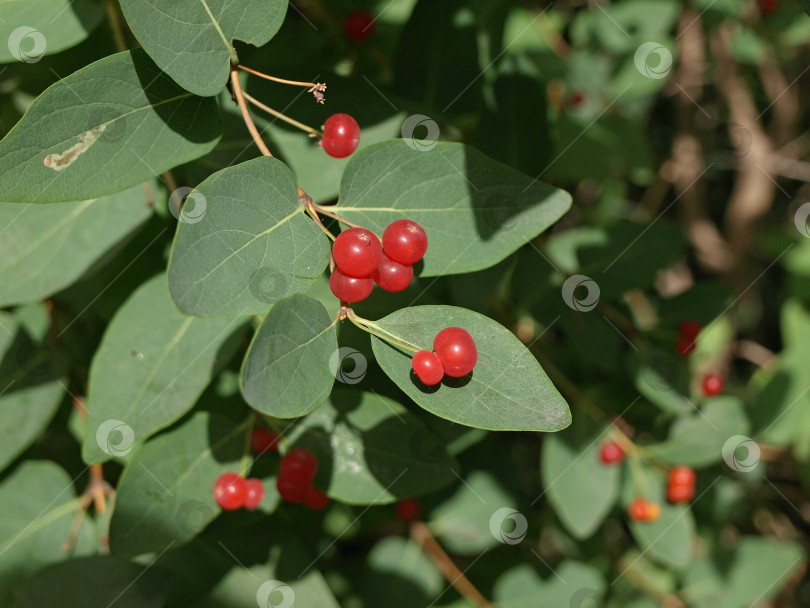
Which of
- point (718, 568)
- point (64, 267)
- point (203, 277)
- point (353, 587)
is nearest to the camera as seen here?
point (203, 277)

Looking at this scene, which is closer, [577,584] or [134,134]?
[134,134]

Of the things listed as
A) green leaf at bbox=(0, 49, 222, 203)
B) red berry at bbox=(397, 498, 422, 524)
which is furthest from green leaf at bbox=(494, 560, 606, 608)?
green leaf at bbox=(0, 49, 222, 203)

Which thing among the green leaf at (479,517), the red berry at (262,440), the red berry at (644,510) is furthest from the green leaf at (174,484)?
the red berry at (644,510)

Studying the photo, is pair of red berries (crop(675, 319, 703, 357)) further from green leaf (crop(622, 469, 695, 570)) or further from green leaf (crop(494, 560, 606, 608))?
green leaf (crop(494, 560, 606, 608))

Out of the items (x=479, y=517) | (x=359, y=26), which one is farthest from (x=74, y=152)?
(x=479, y=517)

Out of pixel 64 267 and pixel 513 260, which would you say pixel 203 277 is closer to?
pixel 64 267

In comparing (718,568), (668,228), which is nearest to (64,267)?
(668,228)

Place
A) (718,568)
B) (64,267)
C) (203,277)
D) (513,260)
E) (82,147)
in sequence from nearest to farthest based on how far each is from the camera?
(203,277) < (82,147) < (64,267) < (513,260) < (718,568)
